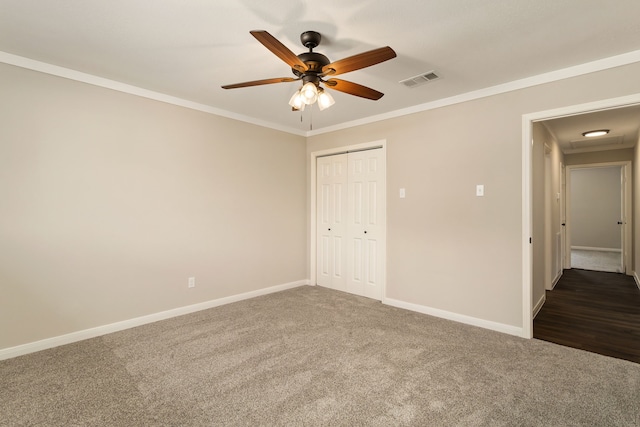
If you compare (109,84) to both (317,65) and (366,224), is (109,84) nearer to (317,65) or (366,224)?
(317,65)

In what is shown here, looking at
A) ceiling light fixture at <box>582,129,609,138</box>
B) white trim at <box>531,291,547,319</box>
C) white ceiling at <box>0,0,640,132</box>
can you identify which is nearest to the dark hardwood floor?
white trim at <box>531,291,547,319</box>

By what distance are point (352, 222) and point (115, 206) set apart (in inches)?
115

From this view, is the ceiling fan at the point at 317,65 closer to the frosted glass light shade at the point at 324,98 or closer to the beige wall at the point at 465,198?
the frosted glass light shade at the point at 324,98

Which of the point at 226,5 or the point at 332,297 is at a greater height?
the point at 226,5

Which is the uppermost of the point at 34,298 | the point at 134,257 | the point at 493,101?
the point at 493,101

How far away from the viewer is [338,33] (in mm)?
2162

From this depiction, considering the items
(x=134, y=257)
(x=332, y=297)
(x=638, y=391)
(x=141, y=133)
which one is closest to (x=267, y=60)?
(x=141, y=133)

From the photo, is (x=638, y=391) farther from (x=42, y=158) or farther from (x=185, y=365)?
(x=42, y=158)

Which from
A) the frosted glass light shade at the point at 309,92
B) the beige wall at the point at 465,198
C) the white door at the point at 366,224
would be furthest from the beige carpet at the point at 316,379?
the frosted glass light shade at the point at 309,92

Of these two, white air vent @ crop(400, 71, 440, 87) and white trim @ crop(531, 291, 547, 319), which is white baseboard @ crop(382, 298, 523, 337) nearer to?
white trim @ crop(531, 291, 547, 319)

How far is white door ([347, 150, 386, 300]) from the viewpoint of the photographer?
4137 mm

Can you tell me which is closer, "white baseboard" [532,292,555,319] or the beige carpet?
the beige carpet

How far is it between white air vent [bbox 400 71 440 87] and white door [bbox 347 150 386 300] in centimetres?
119

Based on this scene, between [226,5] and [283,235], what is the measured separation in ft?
10.7
